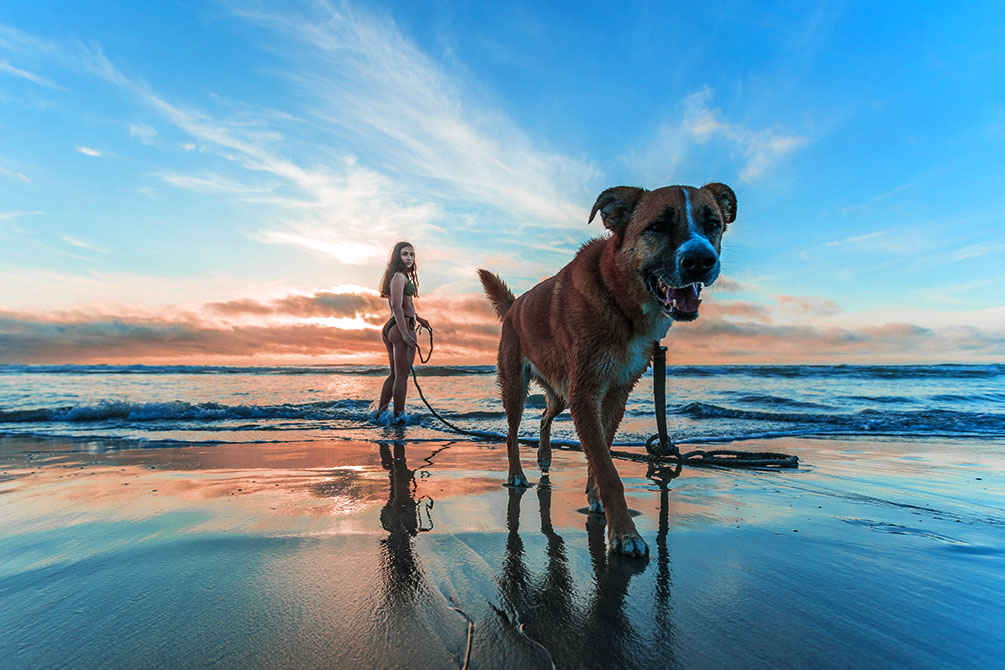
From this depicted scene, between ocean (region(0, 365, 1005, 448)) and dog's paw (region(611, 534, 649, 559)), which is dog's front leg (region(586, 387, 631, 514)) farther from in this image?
ocean (region(0, 365, 1005, 448))

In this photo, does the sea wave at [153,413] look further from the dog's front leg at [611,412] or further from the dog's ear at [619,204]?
the dog's ear at [619,204]

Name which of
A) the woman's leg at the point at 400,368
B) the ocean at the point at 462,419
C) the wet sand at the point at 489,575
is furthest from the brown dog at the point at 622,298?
the woman's leg at the point at 400,368

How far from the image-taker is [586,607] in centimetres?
178

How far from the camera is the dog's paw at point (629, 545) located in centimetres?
236

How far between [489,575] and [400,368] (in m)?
7.56

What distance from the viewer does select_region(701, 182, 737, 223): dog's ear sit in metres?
3.27

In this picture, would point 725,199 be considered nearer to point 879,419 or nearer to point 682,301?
point 682,301

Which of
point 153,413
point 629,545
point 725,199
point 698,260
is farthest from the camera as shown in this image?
point 153,413

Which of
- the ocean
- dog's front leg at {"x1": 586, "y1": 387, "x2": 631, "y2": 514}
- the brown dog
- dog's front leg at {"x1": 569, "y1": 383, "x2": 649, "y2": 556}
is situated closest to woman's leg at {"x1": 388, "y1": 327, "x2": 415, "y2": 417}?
the ocean

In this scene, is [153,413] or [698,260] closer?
[698,260]

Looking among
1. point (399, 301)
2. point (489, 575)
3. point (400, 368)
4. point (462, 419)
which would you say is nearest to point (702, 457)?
point (489, 575)

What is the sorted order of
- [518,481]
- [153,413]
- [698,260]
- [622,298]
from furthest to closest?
1. [153,413]
2. [518,481]
3. [622,298]
4. [698,260]

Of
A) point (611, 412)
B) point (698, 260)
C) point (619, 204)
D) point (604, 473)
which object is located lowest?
point (604, 473)

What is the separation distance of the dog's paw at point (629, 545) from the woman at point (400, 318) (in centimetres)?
705
